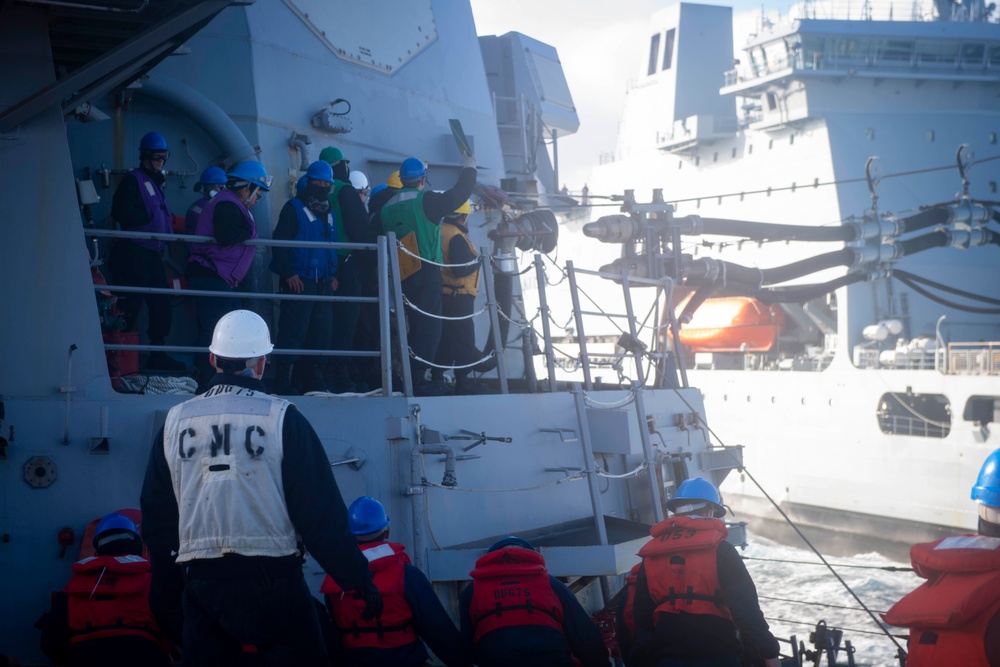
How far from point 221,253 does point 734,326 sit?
2076 centimetres

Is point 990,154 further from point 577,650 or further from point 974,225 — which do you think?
point 577,650

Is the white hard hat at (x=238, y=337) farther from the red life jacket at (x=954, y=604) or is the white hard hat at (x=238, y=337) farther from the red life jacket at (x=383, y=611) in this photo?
the red life jacket at (x=954, y=604)

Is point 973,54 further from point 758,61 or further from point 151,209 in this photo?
point 151,209

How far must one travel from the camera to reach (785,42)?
24.4 meters

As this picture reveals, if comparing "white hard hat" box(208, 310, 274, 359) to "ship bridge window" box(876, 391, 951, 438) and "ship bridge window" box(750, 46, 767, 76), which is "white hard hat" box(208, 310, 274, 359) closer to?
"ship bridge window" box(876, 391, 951, 438)

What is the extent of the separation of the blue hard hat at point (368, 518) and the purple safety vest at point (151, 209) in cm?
202

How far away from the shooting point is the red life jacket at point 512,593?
367 cm

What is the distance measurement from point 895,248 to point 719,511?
14.5 metres

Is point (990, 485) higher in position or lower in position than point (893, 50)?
lower

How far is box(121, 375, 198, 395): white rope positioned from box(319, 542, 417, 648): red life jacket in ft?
→ 4.77

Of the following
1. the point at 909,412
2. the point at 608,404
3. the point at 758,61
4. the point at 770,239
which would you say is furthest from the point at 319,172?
the point at 758,61

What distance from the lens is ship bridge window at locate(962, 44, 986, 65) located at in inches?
947

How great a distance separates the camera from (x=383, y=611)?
354 cm

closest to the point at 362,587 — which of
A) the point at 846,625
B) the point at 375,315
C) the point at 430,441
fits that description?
the point at 430,441
